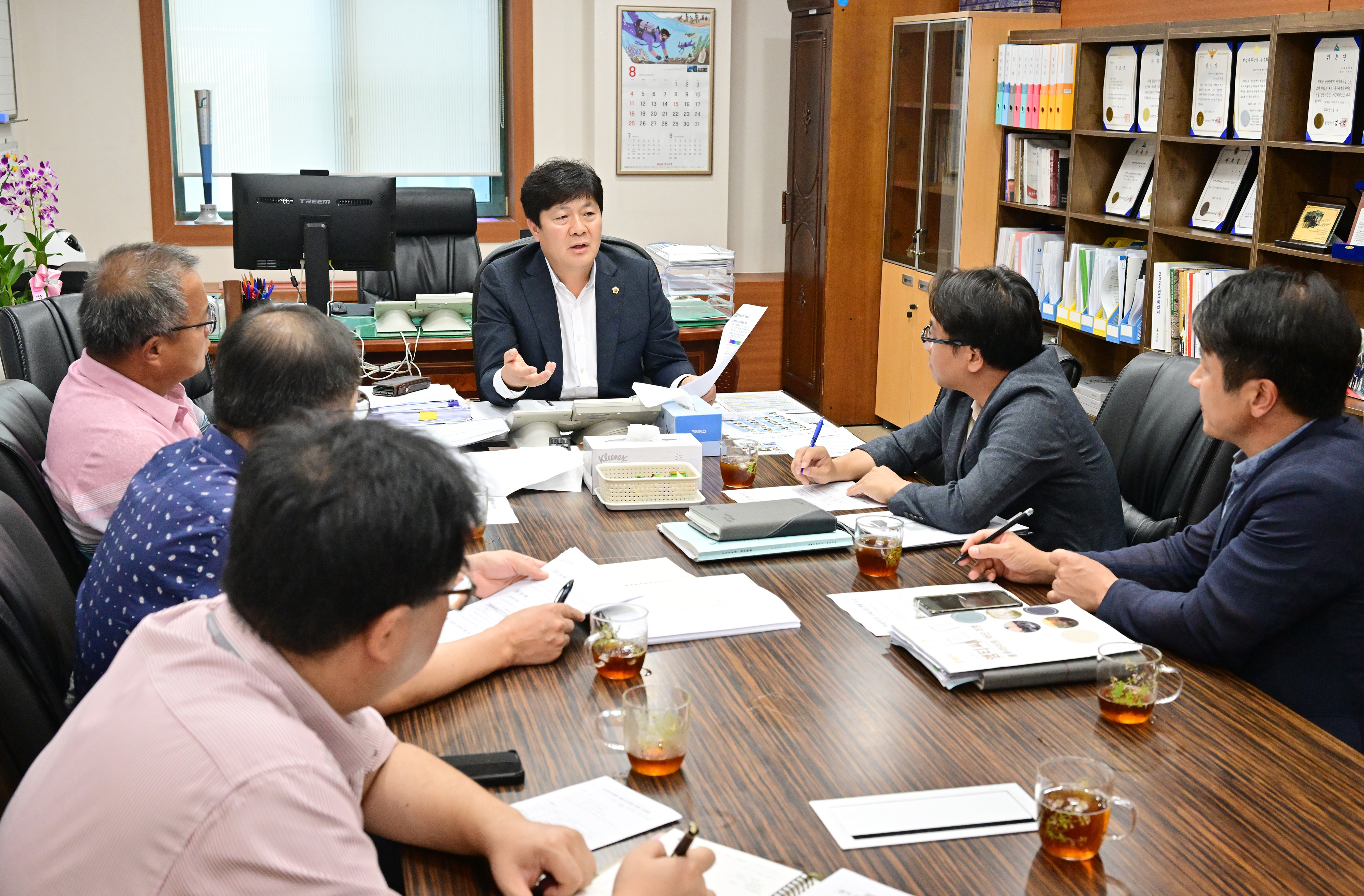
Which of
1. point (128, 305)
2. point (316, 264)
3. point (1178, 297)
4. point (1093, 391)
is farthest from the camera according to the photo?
point (1093, 391)

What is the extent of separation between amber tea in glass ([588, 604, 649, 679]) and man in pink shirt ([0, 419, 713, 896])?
20.2 inches

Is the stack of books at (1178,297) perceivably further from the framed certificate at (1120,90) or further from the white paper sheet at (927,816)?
the white paper sheet at (927,816)

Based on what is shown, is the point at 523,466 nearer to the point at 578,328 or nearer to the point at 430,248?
the point at 578,328

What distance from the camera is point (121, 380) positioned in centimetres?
220

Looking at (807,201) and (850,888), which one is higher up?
(807,201)

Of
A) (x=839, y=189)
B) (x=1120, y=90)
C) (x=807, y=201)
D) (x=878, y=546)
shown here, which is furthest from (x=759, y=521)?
(x=807, y=201)

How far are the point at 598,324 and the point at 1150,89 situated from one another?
2179mm

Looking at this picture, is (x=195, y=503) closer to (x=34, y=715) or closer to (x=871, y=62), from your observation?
(x=34, y=715)

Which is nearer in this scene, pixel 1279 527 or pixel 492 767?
pixel 492 767

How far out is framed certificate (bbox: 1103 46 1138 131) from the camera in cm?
414

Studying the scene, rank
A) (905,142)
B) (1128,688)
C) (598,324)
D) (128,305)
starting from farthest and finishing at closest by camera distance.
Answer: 1. (905,142)
2. (598,324)
3. (128,305)
4. (1128,688)

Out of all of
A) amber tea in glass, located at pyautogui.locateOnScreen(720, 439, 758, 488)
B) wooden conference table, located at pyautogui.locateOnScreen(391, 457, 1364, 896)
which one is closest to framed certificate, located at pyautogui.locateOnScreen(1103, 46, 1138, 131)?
amber tea in glass, located at pyautogui.locateOnScreen(720, 439, 758, 488)

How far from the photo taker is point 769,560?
6.69 feet

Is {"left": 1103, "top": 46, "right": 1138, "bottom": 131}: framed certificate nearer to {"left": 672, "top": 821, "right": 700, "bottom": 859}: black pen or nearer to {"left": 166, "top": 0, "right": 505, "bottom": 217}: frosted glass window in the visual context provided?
{"left": 166, "top": 0, "right": 505, "bottom": 217}: frosted glass window
